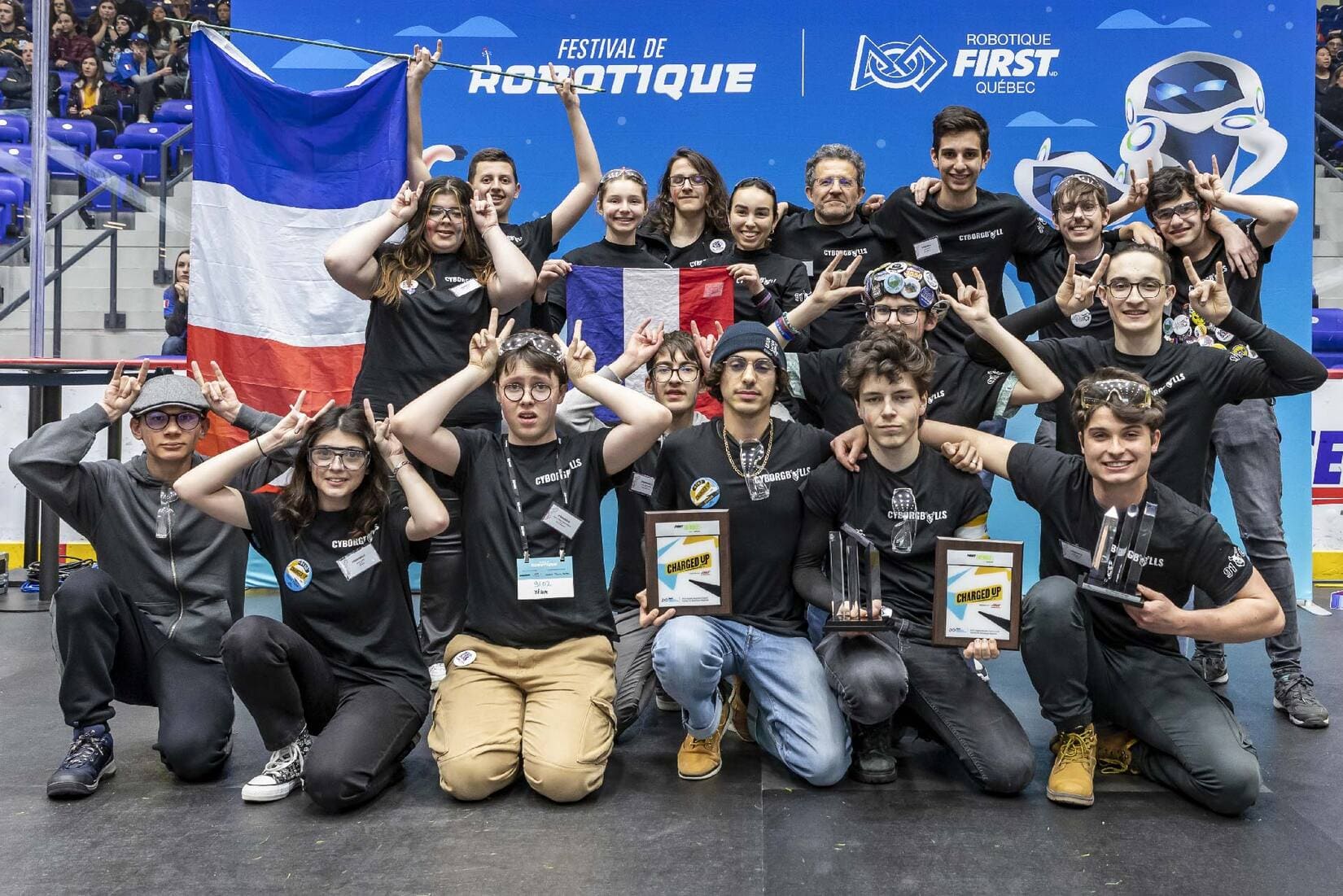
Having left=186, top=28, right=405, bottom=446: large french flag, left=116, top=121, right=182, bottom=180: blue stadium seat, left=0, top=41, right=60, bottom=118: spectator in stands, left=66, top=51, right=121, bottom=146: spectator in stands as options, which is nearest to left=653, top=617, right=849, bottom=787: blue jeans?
left=186, top=28, right=405, bottom=446: large french flag

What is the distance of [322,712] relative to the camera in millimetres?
3404

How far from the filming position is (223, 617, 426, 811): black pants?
10.2 ft

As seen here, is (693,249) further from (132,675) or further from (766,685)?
(132,675)

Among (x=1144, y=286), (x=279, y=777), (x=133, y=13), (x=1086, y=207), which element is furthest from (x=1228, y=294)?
(x=133, y=13)

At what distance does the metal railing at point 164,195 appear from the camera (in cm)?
757

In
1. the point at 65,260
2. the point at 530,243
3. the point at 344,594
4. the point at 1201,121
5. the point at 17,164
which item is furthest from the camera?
the point at 17,164

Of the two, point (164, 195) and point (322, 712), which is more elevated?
point (164, 195)

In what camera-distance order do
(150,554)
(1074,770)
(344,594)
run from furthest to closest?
1. (150,554)
2. (344,594)
3. (1074,770)

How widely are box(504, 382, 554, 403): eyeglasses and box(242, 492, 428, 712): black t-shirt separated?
0.51m

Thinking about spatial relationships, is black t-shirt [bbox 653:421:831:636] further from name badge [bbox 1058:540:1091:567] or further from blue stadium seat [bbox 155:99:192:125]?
blue stadium seat [bbox 155:99:192:125]

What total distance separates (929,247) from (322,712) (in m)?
2.95

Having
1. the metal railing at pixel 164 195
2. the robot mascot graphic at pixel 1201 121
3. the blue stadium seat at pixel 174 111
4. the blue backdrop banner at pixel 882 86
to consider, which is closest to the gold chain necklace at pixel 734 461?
the blue backdrop banner at pixel 882 86

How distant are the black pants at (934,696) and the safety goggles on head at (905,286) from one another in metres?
1.16

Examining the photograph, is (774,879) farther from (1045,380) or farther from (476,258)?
(476,258)
